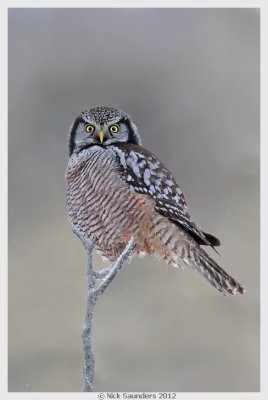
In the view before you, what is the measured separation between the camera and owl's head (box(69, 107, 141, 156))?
4195 millimetres

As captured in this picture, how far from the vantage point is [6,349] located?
3.81 metres

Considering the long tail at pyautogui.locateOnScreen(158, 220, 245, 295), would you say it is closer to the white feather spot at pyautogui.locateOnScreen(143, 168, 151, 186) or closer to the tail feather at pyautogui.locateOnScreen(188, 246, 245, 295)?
the tail feather at pyautogui.locateOnScreen(188, 246, 245, 295)

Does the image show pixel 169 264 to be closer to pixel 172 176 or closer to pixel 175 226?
pixel 175 226

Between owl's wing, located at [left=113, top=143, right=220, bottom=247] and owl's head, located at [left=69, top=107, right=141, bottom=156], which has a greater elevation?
owl's head, located at [left=69, top=107, right=141, bottom=156]

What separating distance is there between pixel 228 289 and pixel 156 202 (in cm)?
78

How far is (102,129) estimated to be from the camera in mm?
4223

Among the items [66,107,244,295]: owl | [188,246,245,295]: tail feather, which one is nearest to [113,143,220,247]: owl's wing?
[66,107,244,295]: owl

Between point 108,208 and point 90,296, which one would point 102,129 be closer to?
point 108,208

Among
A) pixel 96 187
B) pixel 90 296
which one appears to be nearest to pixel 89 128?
pixel 96 187

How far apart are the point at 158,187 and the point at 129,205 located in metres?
0.27

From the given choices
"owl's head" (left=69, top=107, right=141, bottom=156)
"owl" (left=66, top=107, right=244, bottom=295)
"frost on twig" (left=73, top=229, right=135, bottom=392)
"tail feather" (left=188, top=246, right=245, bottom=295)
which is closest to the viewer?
"frost on twig" (left=73, top=229, right=135, bottom=392)

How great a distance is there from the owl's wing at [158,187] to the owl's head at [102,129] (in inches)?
4.9

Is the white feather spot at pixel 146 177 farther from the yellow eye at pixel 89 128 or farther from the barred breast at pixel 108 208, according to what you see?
the yellow eye at pixel 89 128
